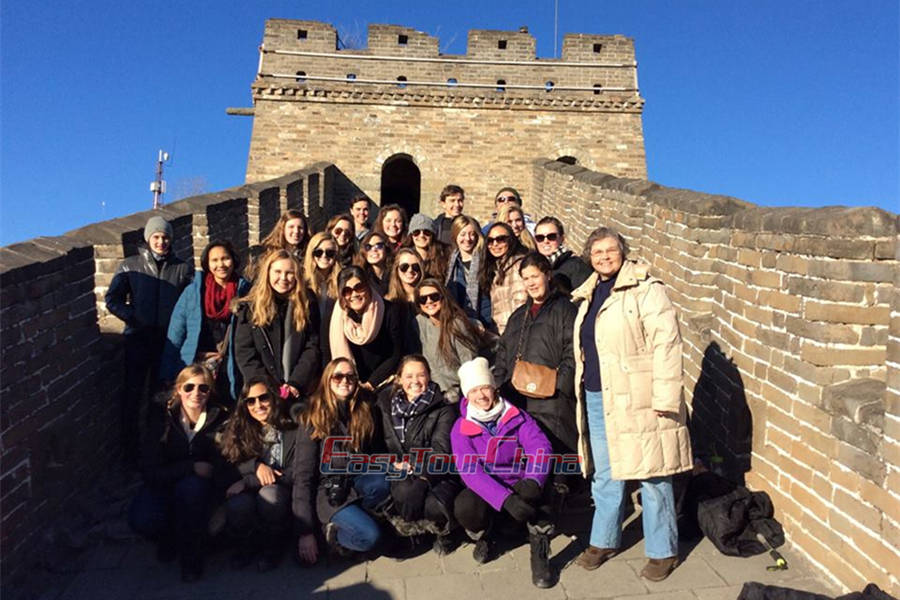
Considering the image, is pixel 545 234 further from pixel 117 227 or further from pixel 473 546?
pixel 117 227

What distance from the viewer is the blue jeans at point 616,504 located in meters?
3.89

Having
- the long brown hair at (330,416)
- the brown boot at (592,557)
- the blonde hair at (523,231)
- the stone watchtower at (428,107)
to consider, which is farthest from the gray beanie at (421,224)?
the stone watchtower at (428,107)

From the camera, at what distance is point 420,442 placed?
438 centimetres

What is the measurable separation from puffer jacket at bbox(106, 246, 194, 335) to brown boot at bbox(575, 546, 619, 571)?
3.45 metres

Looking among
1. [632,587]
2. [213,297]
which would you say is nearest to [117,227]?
[213,297]

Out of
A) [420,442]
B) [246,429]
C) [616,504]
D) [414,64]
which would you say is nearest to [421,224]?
[420,442]

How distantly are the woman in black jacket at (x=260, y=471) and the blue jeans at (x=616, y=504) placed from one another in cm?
187

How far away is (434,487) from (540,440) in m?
0.71

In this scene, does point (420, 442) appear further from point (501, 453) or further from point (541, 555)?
point (541, 555)

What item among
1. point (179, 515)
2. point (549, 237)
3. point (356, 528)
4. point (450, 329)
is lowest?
point (356, 528)

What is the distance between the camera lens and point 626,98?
1783cm

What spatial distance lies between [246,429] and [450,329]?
1.53 meters

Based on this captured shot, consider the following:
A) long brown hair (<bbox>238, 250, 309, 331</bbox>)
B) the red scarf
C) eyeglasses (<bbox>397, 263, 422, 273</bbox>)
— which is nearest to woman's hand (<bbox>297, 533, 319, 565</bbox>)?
long brown hair (<bbox>238, 250, 309, 331</bbox>)

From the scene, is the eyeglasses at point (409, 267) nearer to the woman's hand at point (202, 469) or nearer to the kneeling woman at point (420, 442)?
the kneeling woman at point (420, 442)
